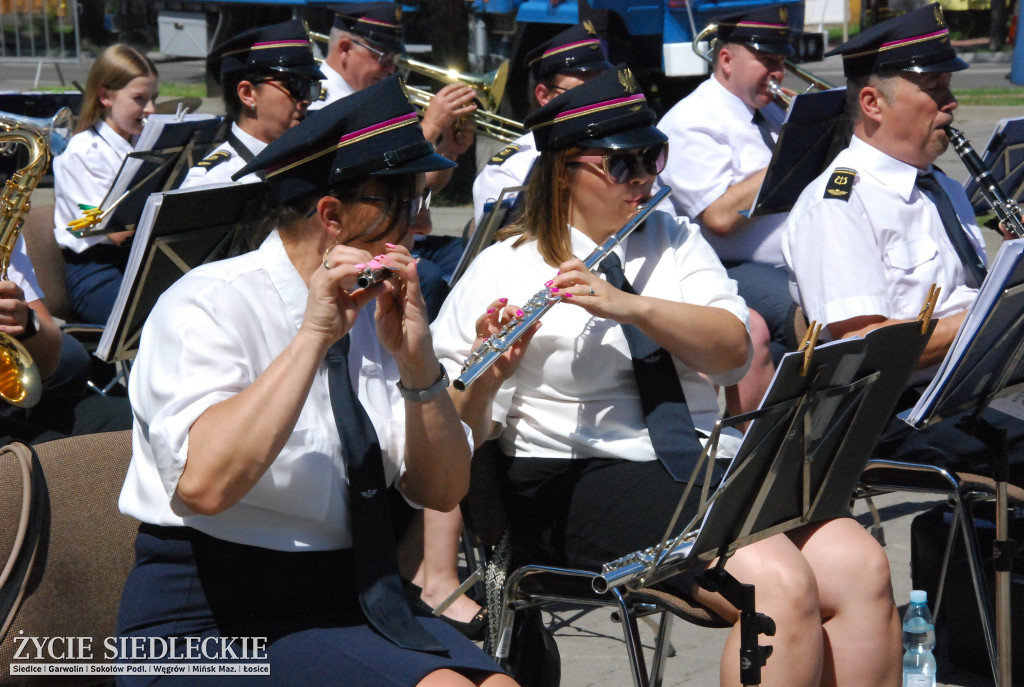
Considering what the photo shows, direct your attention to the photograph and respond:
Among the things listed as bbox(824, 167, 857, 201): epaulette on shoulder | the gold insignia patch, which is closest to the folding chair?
the gold insignia patch

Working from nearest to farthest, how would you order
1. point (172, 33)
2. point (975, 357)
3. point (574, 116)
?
point (975, 357) → point (574, 116) → point (172, 33)

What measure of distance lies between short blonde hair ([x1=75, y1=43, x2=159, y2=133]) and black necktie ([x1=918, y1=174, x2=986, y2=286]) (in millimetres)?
3633

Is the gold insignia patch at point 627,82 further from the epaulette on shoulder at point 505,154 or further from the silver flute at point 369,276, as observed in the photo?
the epaulette on shoulder at point 505,154

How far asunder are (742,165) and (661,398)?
223cm

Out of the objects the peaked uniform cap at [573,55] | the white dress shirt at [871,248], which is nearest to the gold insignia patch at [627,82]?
the white dress shirt at [871,248]

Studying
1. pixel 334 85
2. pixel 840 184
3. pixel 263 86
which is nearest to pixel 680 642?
pixel 840 184

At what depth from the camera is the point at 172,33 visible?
55.5ft

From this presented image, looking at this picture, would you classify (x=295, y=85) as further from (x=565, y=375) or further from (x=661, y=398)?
(x=661, y=398)

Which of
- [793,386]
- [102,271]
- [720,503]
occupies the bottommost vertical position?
[102,271]

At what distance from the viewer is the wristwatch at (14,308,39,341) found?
3277 millimetres

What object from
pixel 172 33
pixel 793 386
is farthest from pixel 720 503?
pixel 172 33

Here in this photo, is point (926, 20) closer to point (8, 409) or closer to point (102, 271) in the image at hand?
point (8, 409)

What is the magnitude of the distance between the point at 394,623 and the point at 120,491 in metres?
0.65

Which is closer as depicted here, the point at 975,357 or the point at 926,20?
the point at 975,357
